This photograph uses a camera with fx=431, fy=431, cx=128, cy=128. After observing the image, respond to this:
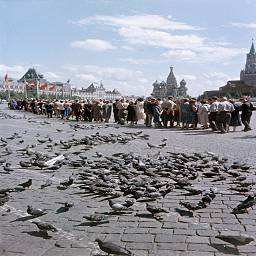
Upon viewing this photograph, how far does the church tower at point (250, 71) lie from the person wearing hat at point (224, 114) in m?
159

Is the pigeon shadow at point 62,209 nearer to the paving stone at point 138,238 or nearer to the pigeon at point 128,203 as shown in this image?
the pigeon at point 128,203

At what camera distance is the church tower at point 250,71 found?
17638 cm

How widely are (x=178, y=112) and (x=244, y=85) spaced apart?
14615 centimetres

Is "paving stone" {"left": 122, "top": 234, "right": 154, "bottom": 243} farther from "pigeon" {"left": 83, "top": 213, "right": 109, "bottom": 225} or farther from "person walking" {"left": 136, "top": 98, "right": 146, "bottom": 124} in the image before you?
"person walking" {"left": 136, "top": 98, "right": 146, "bottom": 124}

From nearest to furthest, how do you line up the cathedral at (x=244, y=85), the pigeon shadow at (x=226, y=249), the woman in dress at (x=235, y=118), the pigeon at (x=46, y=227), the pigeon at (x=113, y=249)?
the pigeon at (x=113, y=249), the pigeon shadow at (x=226, y=249), the pigeon at (x=46, y=227), the woman in dress at (x=235, y=118), the cathedral at (x=244, y=85)

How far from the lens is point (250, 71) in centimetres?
18762

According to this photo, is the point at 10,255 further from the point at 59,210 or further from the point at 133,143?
the point at 133,143

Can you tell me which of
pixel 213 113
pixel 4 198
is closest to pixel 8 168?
pixel 4 198

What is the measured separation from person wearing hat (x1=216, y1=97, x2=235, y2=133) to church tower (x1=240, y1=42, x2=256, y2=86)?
158695 mm

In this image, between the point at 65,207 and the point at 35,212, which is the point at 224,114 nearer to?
the point at 65,207

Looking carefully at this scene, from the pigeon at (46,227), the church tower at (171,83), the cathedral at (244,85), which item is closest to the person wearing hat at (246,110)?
the pigeon at (46,227)

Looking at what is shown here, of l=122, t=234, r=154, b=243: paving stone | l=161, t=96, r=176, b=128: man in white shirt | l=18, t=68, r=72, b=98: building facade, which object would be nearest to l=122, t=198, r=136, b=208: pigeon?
l=122, t=234, r=154, b=243: paving stone

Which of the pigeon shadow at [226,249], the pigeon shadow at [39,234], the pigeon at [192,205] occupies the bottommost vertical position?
the pigeon shadow at [226,249]

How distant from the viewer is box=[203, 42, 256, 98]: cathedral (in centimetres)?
15464
